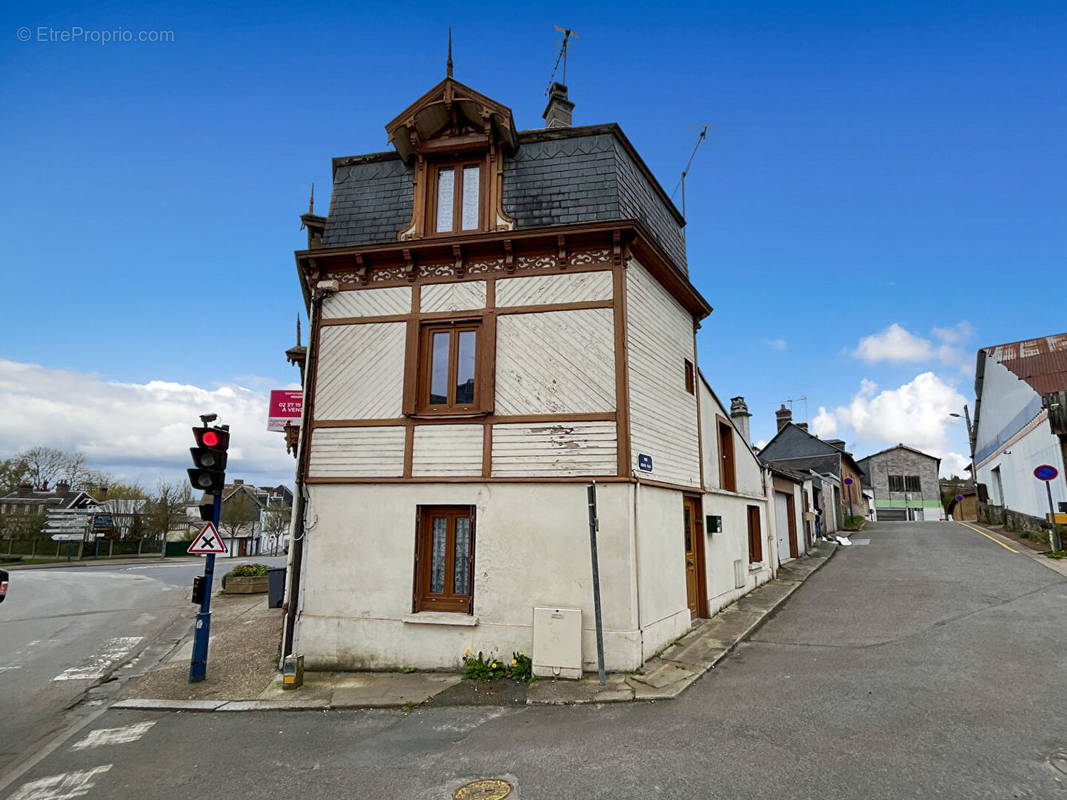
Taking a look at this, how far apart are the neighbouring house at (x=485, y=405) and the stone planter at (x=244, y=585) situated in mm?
9917

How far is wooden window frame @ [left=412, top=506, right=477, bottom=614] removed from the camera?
857 centimetres

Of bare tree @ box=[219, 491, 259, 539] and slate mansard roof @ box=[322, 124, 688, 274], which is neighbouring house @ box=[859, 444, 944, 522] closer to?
slate mansard roof @ box=[322, 124, 688, 274]

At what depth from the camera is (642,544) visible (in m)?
8.41

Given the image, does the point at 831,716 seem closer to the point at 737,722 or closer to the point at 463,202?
the point at 737,722

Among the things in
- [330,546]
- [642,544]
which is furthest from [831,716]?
[330,546]

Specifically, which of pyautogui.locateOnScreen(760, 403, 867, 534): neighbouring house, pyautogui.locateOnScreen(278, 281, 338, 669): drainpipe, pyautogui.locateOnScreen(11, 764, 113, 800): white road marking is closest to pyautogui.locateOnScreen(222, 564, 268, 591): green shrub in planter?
pyautogui.locateOnScreen(278, 281, 338, 669): drainpipe

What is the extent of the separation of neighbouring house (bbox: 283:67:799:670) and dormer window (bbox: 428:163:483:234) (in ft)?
0.12

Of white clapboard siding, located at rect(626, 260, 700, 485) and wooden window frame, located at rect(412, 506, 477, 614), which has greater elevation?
white clapboard siding, located at rect(626, 260, 700, 485)

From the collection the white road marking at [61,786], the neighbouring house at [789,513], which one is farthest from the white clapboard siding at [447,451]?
the neighbouring house at [789,513]

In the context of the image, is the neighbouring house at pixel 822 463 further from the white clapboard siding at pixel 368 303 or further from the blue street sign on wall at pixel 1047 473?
the white clapboard siding at pixel 368 303

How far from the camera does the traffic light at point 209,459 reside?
882 centimetres

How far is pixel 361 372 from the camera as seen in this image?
31.4 ft

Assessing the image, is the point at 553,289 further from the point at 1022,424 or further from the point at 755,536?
the point at 1022,424

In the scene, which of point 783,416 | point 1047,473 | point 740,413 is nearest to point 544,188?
point 740,413
